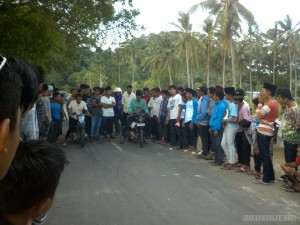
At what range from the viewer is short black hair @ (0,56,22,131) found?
827 mm

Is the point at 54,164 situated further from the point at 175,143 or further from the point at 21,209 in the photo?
the point at 175,143

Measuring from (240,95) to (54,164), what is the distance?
19.6ft

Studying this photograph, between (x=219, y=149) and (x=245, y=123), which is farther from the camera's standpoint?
(x=219, y=149)

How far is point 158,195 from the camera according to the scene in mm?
5055

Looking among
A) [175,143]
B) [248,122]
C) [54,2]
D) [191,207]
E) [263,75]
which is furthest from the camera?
[263,75]

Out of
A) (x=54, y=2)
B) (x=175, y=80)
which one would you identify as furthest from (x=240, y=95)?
(x=175, y=80)

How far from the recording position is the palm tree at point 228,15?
86.9 ft

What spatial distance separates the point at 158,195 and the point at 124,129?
5378 mm

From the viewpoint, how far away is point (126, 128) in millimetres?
10242

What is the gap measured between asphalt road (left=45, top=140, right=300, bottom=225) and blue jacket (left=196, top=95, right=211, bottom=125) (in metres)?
1.16

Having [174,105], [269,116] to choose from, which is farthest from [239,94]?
[174,105]

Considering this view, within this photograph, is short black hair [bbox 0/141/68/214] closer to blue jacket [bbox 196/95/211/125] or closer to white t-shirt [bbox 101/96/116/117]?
blue jacket [bbox 196/95/211/125]

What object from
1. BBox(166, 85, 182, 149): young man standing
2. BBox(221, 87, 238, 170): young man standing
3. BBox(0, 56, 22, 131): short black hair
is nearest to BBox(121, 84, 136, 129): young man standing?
BBox(166, 85, 182, 149): young man standing

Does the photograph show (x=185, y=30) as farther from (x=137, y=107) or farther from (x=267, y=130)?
(x=267, y=130)
